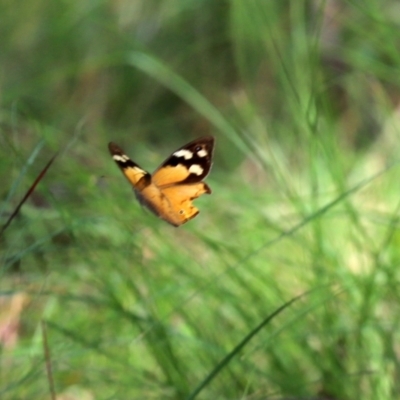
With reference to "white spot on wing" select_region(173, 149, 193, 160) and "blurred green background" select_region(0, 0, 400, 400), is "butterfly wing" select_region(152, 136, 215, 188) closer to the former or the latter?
"white spot on wing" select_region(173, 149, 193, 160)

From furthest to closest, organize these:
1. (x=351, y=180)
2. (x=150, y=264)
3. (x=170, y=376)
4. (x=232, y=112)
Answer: (x=232, y=112)
(x=351, y=180)
(x=150, y=264)
(x=170, y=376)

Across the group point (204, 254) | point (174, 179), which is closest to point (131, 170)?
point (174, 179)

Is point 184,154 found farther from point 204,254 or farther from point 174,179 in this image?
point 204,254

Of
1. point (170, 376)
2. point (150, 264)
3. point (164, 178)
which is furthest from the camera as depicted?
point (150, 264)

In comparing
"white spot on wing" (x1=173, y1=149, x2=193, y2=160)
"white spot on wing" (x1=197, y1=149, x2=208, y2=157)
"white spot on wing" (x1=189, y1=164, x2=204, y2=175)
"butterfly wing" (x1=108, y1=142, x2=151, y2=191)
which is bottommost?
"white spot on wing" (x1=189, y1=164, x2=204, y2=175)

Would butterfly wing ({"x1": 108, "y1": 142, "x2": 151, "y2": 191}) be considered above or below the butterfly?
above

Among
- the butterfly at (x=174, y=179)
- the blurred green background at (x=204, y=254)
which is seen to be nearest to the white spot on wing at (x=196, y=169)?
the butterfly at (x=174, y=179)

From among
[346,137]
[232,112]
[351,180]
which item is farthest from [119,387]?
[346,137]

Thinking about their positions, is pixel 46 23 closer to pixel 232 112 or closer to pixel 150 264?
pixel 232 112

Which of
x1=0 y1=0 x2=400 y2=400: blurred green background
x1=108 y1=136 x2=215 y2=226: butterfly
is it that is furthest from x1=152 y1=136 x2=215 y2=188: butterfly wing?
x1=0 y1=0 x2=400 y2=400: blurred green background
